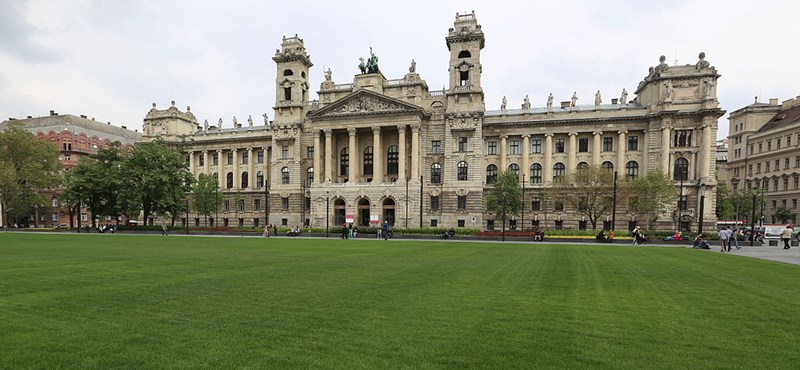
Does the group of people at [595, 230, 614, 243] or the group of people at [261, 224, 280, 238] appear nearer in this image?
the group of people at [595, 230, 614, 243]

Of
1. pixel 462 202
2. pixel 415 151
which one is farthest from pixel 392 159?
pixel 462 202

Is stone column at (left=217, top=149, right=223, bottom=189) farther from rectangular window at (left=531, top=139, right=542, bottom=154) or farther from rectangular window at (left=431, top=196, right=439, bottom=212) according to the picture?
rectangular window at (left=531, top=139, right=542, bottom=154)

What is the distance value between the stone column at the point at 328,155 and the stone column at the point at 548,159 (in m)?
33.1

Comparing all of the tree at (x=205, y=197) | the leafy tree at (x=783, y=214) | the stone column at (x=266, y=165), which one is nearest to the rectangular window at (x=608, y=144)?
the leafy tree at (x=783, y=214)

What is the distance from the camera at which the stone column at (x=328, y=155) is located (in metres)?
60.9

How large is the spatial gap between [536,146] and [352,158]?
28658 mm

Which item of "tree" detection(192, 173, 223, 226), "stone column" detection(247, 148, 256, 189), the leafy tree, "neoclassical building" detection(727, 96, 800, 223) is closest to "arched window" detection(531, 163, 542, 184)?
"neoclassical building" detection(727, 96, 800, 223)

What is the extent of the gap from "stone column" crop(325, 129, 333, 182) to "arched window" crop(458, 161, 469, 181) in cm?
2057

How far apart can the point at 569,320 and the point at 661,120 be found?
56.5 meters

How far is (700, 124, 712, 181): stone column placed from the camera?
50569 millimetres

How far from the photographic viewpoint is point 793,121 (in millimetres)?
66375

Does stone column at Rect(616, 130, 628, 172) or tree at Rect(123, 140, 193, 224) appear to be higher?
stone column at Rect(616, 130, 628, 172)

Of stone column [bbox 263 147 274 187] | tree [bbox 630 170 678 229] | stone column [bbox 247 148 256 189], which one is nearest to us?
tree [bbox 630 170 678 229]

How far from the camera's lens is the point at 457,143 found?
2275 inches
